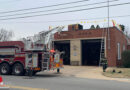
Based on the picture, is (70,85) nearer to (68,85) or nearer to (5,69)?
(68,85)

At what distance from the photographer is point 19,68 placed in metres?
15.0

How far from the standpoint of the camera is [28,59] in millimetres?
14617

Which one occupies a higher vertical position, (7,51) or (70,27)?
(70,27)

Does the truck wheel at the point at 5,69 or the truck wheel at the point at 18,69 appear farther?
the truck wheel at the point at 5,69

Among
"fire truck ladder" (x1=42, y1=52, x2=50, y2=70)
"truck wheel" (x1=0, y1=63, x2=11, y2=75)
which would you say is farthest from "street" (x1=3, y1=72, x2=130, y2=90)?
"truck wheel" (x1=0, y1=63, x2=11, y2=75)

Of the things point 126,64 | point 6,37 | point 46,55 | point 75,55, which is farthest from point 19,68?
point 6,37

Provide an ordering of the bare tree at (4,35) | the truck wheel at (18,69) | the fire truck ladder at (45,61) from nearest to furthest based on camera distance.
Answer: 1. the fire truck ladder at (45,61)
2. the truck wheel at (18,69)
3. the bare tree at (4,35)

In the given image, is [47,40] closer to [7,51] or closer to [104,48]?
[7,51]

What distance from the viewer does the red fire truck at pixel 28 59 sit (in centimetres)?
1428

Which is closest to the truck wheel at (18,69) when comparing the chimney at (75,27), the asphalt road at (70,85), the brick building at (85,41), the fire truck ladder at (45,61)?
the fire truck ladder at (45,61)

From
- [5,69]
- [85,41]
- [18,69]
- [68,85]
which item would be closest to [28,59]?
[18,69]

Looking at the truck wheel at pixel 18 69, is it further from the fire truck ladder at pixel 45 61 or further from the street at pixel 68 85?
the street at pixel 68 85

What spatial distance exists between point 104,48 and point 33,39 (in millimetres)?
10388

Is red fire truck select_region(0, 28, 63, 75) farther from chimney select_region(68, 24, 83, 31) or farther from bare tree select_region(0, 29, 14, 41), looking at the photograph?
bare tree select_region(0, 29, 14, 41)
